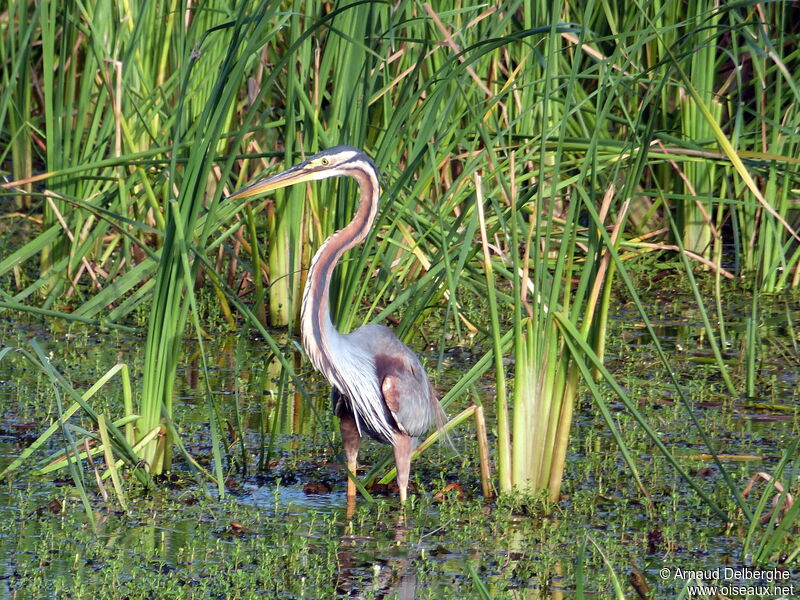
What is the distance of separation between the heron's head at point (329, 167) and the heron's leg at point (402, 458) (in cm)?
103

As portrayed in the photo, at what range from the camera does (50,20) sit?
690 centimetres

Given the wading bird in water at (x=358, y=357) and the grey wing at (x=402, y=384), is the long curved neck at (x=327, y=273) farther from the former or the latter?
the grey wing at (x=402, y=384)

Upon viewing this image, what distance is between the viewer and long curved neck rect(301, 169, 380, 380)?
4.69 metres

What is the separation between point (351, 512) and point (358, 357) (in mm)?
600

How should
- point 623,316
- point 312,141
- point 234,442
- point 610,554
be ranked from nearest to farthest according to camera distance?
point 610,554 → point 234,442 → point 312,141 → point 623,316

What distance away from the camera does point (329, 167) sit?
475 centimetres

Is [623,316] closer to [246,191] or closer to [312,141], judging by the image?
[312,141]

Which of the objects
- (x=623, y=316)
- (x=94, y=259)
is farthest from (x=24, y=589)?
(x=623, y=316)

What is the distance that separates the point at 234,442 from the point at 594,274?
1.65m

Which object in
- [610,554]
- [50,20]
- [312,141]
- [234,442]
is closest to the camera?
[610,554]

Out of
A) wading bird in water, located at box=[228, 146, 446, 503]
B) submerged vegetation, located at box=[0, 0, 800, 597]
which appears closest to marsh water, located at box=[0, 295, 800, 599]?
submerged vegetation, located at box=[0, 0, 800, 597]

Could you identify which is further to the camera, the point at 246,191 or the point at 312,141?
the point at 312,141

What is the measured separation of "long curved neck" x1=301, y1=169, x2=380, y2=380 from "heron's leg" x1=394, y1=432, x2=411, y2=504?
38 cm

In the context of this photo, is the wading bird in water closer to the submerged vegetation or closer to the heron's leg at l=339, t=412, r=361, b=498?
the heron's leg at l=339, t=412, r=361, b=498
